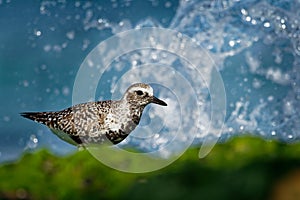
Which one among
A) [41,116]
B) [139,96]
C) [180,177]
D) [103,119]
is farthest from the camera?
[41,116]

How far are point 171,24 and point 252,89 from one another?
1.75 m

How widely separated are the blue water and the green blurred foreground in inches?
286

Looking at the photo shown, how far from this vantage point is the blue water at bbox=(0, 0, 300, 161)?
12008 millimetres

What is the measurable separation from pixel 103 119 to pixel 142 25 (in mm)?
5091

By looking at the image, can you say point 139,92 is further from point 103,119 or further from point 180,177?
point 180,177

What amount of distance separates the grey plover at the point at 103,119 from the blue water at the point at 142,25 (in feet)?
10.4

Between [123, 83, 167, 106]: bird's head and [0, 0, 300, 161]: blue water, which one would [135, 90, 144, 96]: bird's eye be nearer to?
[123, 83, 167, 106]: bird's head

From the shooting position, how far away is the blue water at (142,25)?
1201cm

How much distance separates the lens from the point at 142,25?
1295 centimetres

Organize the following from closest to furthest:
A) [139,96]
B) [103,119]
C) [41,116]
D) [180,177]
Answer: [180,177] < [103,119] < [139,96] < [41,116]

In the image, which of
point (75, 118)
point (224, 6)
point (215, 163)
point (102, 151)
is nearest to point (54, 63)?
point (224, 6)

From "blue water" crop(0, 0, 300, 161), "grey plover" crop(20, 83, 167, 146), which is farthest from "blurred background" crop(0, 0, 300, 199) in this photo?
"grey plover" crop(20, 83, 167, 146)

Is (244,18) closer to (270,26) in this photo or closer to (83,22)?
(270,26)

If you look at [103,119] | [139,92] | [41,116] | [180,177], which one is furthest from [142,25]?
[180,177]
